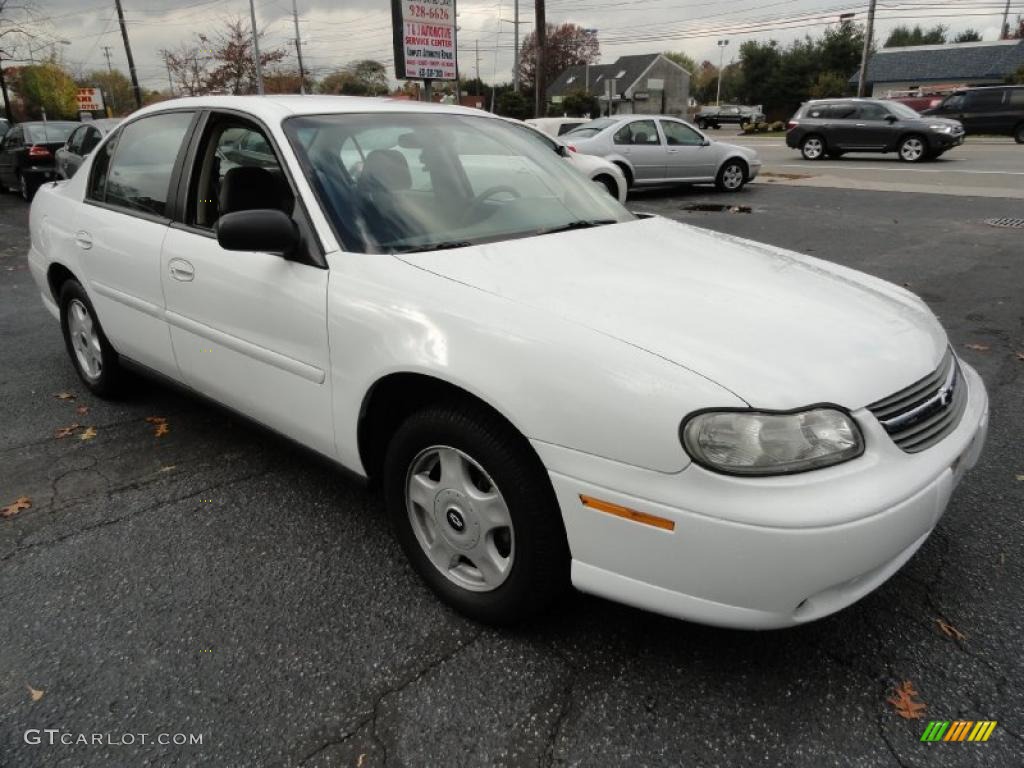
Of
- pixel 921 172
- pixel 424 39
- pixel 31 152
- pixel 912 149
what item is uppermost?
pixel 424 39

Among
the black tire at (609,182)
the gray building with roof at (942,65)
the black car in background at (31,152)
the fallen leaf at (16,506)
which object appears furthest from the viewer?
the gray building with roof at (942,65)

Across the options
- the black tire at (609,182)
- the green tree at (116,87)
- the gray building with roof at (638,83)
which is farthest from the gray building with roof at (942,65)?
the green tree at (116,87)

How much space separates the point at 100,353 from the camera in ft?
13.3

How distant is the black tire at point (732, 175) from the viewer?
1432 cm


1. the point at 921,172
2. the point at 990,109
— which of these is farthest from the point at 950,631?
the point at 990,109

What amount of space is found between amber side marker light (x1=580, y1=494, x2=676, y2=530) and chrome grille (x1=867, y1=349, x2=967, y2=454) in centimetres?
62

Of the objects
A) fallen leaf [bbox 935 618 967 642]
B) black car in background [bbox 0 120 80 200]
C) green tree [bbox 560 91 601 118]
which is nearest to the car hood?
fallen leaf [bbox 935 618 967 642]

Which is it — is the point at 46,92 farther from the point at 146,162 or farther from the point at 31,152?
the point at 146,162

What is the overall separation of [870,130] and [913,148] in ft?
3.77

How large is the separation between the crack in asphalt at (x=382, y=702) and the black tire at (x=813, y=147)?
21.5 meters

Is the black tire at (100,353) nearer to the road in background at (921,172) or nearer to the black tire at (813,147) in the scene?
the road in background at (921,172)

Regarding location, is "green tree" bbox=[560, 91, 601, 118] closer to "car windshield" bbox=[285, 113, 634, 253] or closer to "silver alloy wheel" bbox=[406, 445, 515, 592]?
"car windshield" bbox=[285, 113, 634, 253]

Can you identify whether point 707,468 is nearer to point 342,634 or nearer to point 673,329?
point 673,329

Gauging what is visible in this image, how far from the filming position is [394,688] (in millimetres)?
2104
